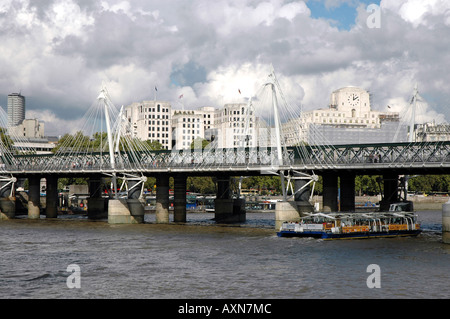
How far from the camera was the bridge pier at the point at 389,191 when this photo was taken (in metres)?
108

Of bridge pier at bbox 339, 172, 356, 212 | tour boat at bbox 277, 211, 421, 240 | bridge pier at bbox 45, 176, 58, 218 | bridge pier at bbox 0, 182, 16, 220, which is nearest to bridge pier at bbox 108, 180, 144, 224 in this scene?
bridge pier at bbox 45, 176, 58, 218

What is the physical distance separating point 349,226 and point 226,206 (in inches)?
1778

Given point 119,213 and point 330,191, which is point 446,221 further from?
point 119,213

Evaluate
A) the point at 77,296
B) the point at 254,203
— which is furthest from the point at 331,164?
the point at 254,203

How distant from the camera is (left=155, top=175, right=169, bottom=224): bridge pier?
11825 centimetres

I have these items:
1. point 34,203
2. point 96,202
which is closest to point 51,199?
point 34,203

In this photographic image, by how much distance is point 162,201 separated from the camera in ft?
391

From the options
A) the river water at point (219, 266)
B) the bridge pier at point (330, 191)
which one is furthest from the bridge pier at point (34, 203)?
the bridge pier at point (330, 191)

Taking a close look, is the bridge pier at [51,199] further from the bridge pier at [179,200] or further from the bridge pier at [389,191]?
the bridge pier at [389,191]

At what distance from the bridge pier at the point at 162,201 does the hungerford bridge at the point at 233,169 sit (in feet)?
0.59

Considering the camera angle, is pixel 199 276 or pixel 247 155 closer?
pixel 199 276

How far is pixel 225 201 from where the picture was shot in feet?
415

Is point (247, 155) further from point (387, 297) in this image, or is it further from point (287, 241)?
point (387, 297)
